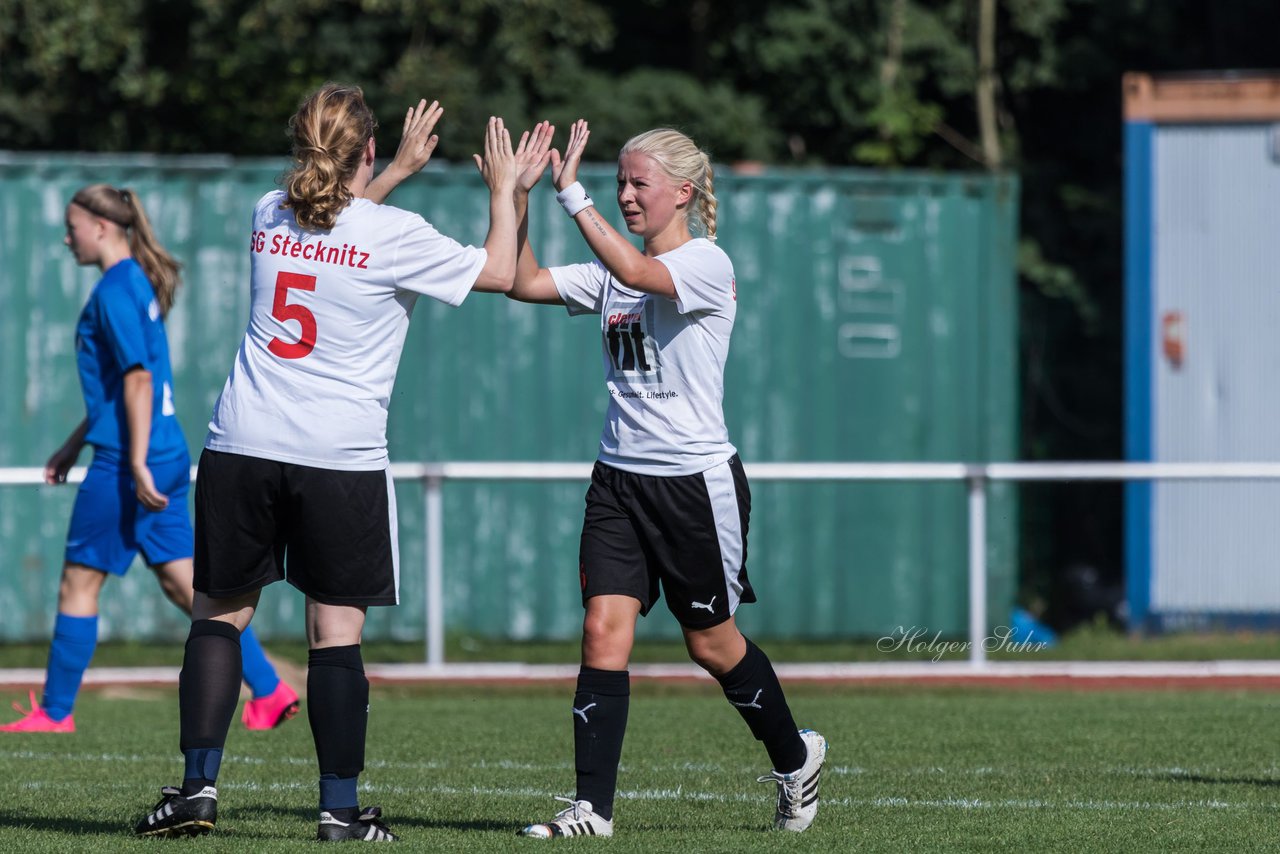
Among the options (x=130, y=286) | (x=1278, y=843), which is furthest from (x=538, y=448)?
(x=1278, y=843)

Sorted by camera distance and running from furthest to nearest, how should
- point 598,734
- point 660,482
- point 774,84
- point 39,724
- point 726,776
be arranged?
1. point 774,84
2. point 39,724
3. point 726,776
4. point 660,482
5. point 598,734

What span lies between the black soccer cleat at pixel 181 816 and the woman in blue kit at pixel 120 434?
2.35 m

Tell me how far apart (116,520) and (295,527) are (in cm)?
273

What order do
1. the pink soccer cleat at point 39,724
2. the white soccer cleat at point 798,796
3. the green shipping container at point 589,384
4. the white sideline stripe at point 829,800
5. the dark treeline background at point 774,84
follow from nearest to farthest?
the white soccer cleat at point 798,796 → the white sideline stripe at point 829,800 → the pink soccer cleat at point 39,724 → the green shipping container at point 589,384 → the dark treeline background at point 774,84

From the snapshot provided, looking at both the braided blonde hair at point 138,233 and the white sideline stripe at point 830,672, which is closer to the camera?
the braided blonde hair at point 138,233

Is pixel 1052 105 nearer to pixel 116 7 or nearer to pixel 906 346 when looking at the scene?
pixel 906 346

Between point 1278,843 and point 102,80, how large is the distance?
46.0 feet

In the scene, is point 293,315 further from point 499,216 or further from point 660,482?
point 660,482

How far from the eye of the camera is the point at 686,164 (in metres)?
5.14

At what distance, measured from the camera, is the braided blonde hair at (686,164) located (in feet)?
16.8

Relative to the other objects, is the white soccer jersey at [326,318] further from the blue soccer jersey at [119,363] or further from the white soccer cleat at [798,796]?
the blue soccer jersey at [119,363]

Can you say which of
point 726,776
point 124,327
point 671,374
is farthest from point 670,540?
point 124,327

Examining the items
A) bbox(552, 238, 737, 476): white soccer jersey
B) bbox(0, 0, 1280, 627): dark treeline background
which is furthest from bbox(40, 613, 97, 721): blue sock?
bbox(0, 0, 1280, 627): dark treeline background

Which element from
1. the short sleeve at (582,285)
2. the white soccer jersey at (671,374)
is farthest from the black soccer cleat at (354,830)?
the short sleeve at (582,285)
